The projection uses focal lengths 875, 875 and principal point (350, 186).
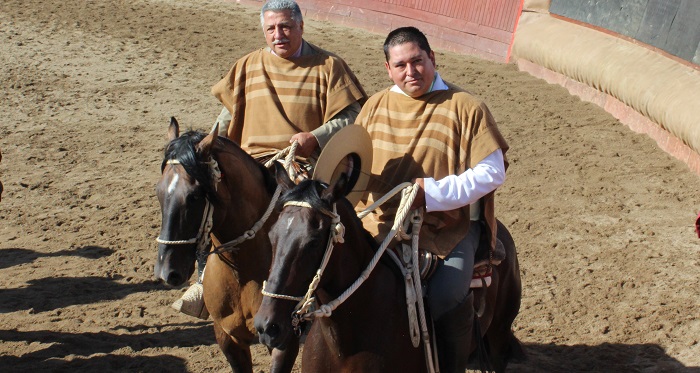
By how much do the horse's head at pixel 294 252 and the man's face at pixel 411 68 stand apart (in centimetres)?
95

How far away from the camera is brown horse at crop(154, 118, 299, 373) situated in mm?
4578

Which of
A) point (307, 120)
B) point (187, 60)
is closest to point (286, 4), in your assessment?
point (307, 120)

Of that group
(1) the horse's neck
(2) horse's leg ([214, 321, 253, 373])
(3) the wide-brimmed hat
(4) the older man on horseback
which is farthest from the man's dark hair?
(2) horse's leg ([214, 321, 253, 373])

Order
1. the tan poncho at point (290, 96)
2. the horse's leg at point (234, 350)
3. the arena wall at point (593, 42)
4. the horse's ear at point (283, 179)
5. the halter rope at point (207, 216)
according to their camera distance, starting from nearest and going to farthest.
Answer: the horse's ear at point (283, 179), the halter rope at point (207, 216), the horse's leg at point (234, 350), the tan poncho at point (290, 96), the arena wall at point (593, 42)

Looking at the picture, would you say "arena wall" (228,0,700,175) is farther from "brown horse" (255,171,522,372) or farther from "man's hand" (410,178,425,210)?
"brown horse" (255,171,522,372)

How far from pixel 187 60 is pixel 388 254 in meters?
10.9

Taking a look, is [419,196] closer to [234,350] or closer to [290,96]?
[234,350]

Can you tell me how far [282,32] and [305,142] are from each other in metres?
0.81

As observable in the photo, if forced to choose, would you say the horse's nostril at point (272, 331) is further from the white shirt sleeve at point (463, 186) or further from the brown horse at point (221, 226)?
the brown horse at point (221, 226)

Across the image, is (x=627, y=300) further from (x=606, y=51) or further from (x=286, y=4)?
(x=606, y=51)

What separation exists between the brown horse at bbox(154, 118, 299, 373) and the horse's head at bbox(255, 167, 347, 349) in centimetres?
115

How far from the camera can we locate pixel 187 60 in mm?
14469

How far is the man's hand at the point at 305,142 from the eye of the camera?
17.8 ft

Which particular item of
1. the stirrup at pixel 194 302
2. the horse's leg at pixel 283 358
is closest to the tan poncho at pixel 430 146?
the horse's leg at pixel 283 358
